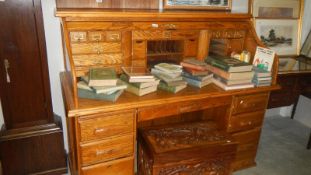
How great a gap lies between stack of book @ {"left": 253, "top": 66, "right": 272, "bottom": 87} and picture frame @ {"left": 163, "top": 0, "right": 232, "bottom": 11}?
62 cm

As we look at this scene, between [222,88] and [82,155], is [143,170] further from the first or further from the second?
[222,88]

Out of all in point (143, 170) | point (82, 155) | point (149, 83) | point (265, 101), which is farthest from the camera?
point (265, 101)

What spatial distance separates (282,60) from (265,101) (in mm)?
912

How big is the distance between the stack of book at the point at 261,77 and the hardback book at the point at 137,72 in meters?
0.80

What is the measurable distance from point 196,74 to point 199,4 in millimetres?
635

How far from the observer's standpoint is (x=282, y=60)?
2684 millimetres

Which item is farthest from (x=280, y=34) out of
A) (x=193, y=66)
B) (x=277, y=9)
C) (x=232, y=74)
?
(x=193, y=66)

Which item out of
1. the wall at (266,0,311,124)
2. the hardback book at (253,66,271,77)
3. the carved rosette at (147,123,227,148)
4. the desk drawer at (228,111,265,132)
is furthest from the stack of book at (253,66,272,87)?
the wall at (266,0,311,124)

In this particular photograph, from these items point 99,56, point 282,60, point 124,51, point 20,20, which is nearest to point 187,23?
point 124,51

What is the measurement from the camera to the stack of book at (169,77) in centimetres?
Result: 168

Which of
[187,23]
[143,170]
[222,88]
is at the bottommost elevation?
[143,170]

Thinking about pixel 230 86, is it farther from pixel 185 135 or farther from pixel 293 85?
pixel 293 85

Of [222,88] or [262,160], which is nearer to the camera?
[222,88]

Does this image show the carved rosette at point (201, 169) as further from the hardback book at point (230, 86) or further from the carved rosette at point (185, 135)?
the hardback book at point (230, 86)
